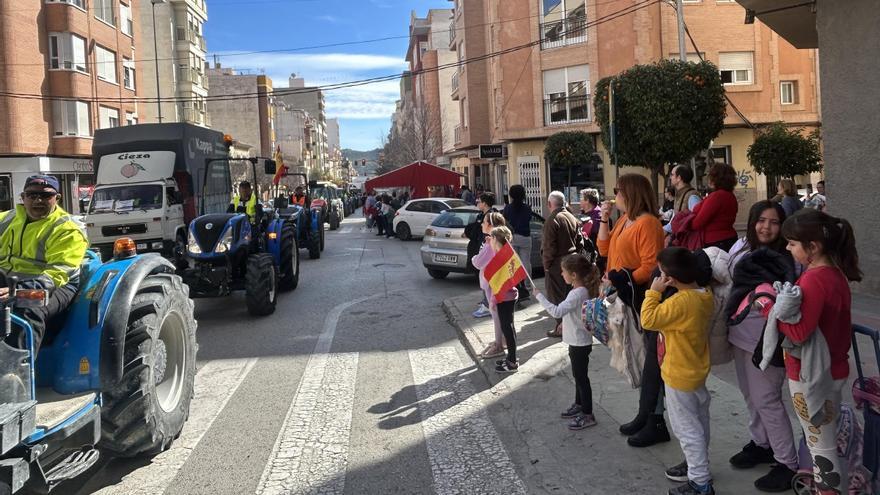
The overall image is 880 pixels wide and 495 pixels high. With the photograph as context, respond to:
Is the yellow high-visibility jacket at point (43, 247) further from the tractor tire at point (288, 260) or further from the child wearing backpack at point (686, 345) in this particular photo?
the tractor tire at point (288, 260)

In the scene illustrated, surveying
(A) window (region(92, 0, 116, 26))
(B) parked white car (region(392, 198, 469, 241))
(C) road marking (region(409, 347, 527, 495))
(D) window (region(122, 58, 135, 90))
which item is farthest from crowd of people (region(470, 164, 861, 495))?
(D) window (region(122, 58, 135, 90))

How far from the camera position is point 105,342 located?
4.06 meters

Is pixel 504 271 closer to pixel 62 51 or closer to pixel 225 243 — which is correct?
pixel 225 243

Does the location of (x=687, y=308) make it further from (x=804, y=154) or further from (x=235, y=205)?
(x=804, y=154)

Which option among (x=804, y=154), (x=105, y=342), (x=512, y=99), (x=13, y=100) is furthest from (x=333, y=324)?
(x=13, y=100)

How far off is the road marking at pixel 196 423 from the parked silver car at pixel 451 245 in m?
6.05

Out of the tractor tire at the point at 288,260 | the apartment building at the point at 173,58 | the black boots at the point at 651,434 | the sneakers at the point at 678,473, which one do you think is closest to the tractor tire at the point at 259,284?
the tractor tire at the point at 288,260

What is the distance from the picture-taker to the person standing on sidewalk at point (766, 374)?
3.86 metres

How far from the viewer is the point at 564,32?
88.8 ft

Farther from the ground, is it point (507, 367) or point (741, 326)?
point (741, 326)

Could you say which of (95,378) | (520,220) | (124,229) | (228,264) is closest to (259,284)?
(228,264)

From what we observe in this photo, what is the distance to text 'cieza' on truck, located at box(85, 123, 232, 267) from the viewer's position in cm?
1552

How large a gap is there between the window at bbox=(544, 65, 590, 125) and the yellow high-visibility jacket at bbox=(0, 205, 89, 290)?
78.9 feet

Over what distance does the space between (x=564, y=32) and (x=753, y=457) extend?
81.8ft
